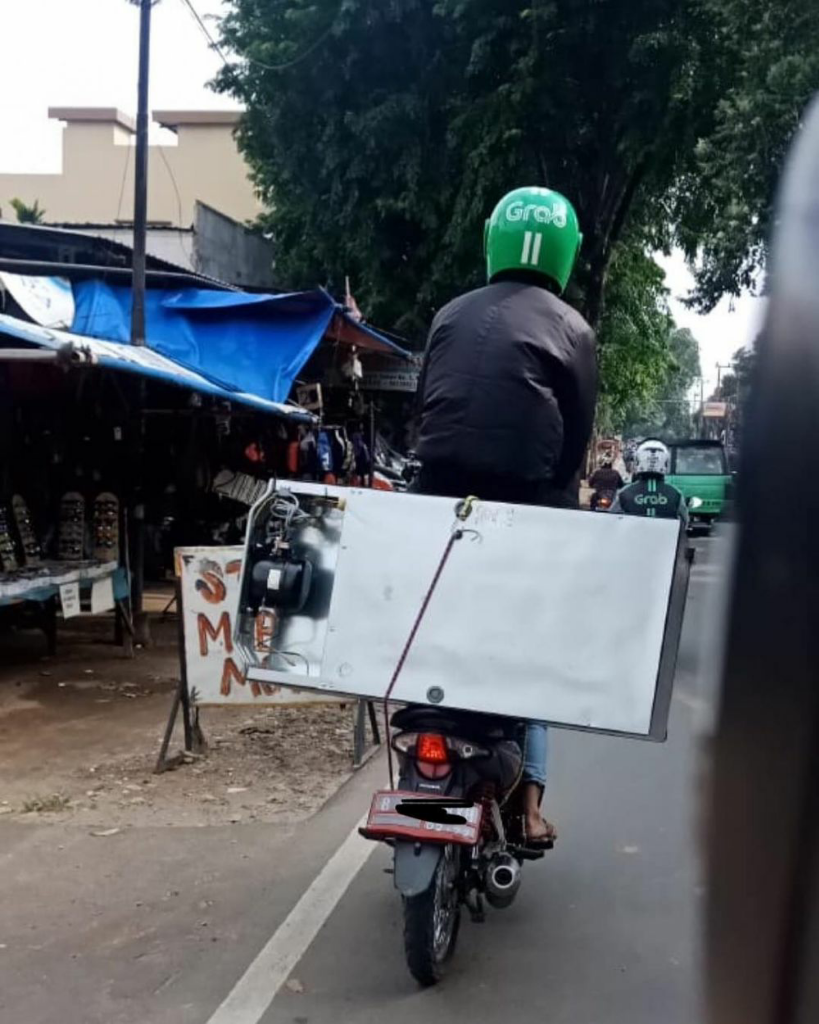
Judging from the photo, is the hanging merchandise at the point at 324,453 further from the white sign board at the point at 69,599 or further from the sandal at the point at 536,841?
the sandal at the point at 536,841

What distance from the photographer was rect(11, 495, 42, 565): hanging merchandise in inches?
339

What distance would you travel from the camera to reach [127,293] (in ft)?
31.8

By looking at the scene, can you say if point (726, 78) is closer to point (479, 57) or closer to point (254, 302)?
point (479, 57)

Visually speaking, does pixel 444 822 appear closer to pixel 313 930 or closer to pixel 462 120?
pixel 313 930

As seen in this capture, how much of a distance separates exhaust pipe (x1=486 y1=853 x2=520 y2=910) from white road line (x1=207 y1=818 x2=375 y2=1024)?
2.29 ft

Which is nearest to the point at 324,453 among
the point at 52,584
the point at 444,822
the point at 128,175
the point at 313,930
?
the point at 52,584

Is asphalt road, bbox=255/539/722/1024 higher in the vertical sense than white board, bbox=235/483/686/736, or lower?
lower

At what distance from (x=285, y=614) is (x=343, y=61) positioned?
17.8 metres

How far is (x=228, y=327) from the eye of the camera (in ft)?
32.9

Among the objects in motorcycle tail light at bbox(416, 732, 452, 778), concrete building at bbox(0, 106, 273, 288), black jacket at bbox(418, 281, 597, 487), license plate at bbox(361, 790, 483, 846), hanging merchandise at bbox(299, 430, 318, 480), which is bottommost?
license plate at bbox(361, 790, 483, 846)

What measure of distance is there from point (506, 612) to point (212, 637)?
3116 mm

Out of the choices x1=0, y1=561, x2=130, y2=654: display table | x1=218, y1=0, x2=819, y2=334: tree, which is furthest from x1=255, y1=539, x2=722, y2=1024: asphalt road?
x1=218, y1=0, x2=819, y2=334: tree

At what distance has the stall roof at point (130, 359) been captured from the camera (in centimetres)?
669

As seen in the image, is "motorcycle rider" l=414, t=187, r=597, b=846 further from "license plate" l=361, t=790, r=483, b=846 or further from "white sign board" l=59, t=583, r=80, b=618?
"white sign board" l=59, t=583, r=80, b=618
